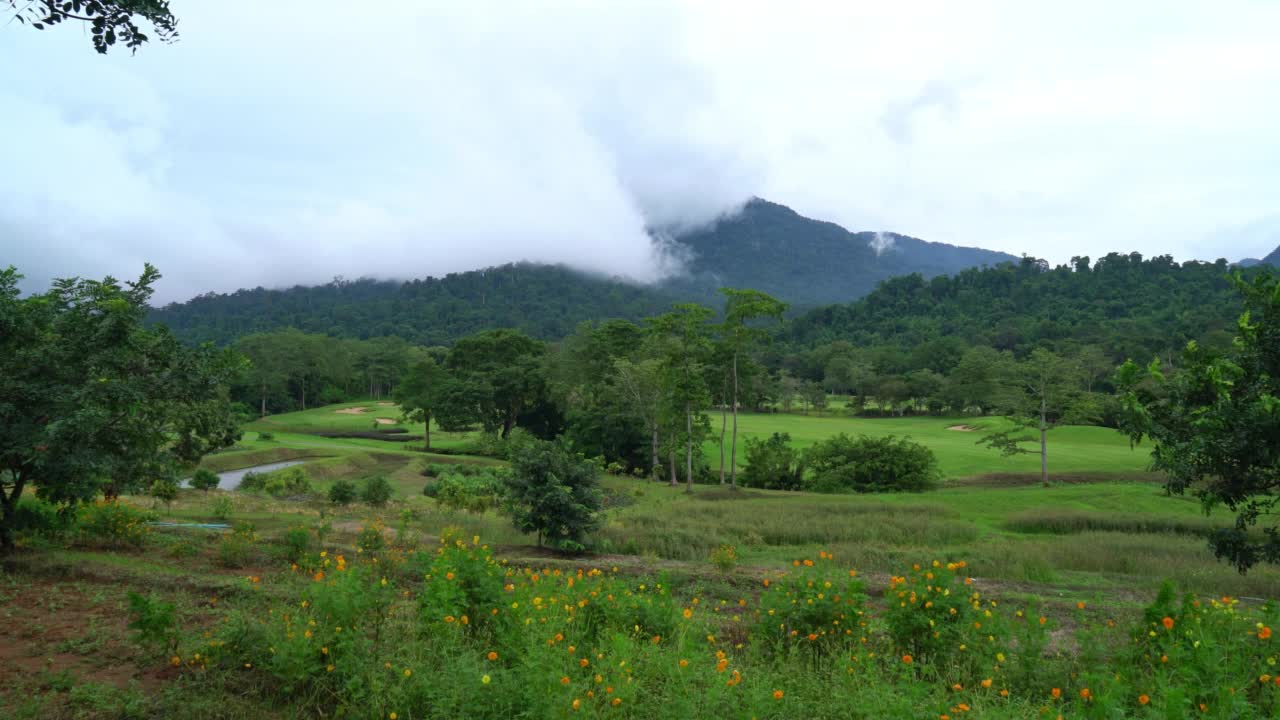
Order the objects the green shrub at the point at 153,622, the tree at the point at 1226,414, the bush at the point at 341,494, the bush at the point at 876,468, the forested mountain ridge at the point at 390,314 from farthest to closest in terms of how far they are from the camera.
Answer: the forested mountain ridge at the point at 390,314 → the bush at the point at 876,468 → the bush at the point at 341,494 → the tree at the point at 1226,414 → the green shrub at the point at 153,622

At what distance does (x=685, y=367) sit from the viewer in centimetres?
3133

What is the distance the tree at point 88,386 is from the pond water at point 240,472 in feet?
75.9

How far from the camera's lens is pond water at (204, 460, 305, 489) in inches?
1239

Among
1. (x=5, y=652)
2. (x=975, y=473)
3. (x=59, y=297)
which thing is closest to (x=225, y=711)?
(x=5, y=652)

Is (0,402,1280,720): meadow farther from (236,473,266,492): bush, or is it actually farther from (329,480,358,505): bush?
(236,473,266,492): bush

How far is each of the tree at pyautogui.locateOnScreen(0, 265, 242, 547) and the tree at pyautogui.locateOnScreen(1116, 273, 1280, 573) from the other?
1229cm

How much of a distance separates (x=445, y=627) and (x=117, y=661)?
3057mm

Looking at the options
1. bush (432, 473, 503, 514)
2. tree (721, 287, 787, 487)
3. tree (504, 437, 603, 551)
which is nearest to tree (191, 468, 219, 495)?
bush (432, 473, 503, 514)

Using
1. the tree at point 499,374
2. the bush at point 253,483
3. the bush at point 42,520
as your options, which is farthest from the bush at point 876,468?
the bush at point 42,520

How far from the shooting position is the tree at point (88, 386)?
28.5 feet

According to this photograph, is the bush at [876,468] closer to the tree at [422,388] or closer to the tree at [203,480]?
the tree at [203,480]

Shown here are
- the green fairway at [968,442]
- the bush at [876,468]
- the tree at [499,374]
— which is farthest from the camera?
the tree at [499,374]

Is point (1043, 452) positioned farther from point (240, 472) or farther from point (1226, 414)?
point (240, 472)

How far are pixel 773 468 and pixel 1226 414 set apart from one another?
2857 centimetres
